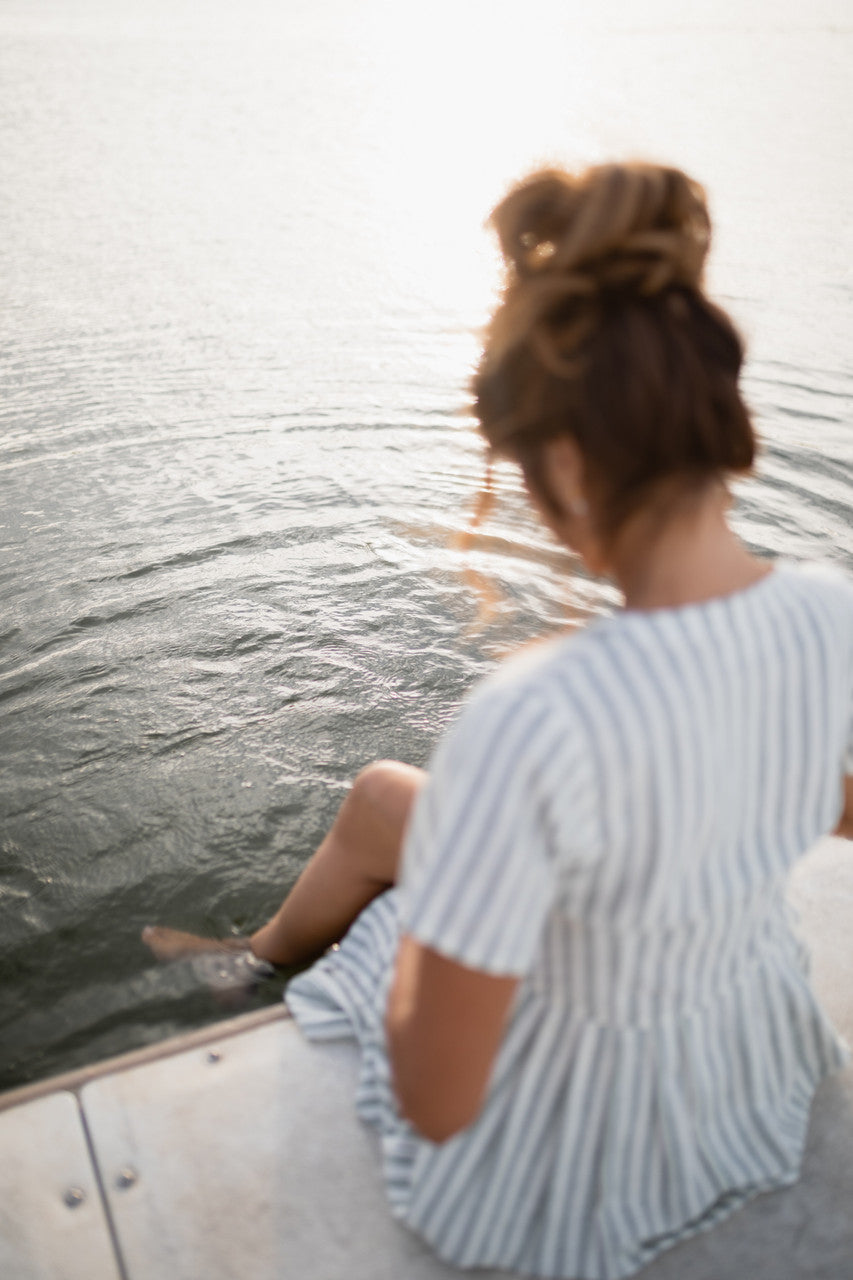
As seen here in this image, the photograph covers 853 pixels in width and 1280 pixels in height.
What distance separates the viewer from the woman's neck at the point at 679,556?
1.09m

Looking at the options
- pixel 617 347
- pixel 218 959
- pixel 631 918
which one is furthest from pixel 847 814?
pixel 218 959

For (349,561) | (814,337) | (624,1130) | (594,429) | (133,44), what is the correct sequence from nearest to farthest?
(594,429) < (624,1130) < (349,561) < (814,337) < (133,44)

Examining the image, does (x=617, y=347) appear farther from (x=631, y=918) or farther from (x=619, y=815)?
(x=631, y=918)

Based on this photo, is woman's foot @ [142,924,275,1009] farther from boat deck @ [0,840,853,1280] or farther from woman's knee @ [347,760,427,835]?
woman's knee @ [347,760,427,835]

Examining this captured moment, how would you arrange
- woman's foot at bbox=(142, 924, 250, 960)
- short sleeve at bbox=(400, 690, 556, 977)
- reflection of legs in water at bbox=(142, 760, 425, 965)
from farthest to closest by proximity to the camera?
woman's foot at bbox=(142, 924, 250, 960) → reflection of legs in water at bbox=(142, 760, 425, 965) → short sleeve at bbox=(400, 690, 556, 977)

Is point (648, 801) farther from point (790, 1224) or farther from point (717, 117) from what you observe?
point (717, 117)

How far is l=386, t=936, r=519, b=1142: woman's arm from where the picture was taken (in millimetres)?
1091

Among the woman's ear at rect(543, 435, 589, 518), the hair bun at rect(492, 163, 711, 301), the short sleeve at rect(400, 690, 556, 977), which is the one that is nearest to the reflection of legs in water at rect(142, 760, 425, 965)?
the short sleeve at rect(400, 690, 556, 977)

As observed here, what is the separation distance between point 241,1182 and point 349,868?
1.64ft

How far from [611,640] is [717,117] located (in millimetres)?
18570

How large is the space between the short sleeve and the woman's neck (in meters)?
0.22

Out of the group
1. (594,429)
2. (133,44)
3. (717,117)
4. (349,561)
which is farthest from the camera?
(133,44)

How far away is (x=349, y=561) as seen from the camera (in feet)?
13.5

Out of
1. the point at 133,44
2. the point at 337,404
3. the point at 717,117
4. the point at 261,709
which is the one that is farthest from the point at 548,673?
the point at 133,44
